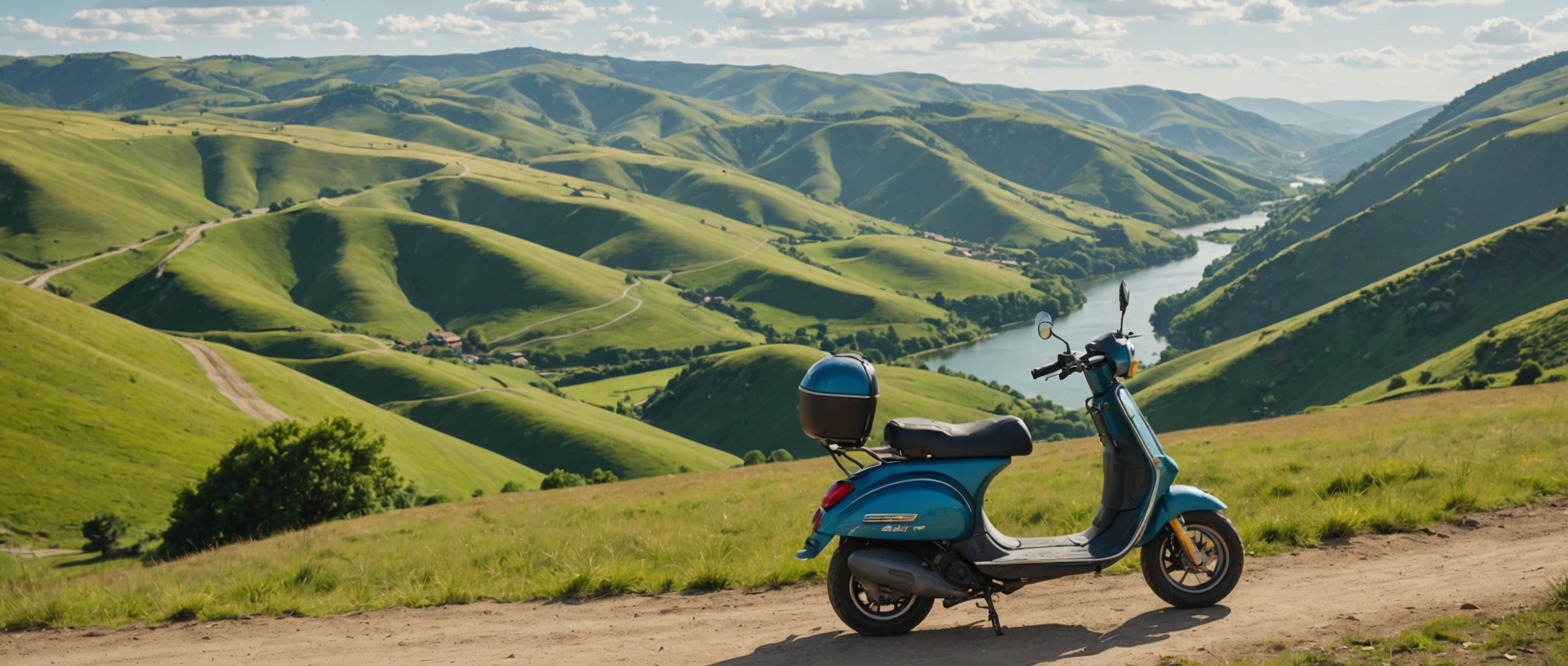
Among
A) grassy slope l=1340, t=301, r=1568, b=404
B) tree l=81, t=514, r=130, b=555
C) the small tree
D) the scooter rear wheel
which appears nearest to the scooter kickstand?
the scooter rear wheel

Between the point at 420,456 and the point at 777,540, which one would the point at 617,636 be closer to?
the point at 777,540

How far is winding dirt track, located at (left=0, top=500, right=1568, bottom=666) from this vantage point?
28.3 ft

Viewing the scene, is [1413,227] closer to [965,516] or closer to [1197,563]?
[1197,563]

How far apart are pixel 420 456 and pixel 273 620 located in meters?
86.1

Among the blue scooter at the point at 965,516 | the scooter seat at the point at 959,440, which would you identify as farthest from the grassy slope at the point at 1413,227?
the scooter seat at the point at 959,440

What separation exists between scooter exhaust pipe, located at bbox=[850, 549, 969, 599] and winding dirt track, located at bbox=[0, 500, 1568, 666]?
19.2 inches

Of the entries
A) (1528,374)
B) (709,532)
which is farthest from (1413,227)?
(709,532)

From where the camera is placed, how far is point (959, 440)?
9422mm

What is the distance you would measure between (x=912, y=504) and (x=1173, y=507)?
8.70ft

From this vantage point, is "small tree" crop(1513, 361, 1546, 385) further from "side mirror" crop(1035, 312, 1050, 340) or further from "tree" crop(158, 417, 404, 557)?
"tree" crop(158, 417, 404, 557)

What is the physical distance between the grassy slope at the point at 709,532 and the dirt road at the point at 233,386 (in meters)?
79.3

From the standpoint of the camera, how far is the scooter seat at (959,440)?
940cm

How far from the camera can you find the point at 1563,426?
1670cm

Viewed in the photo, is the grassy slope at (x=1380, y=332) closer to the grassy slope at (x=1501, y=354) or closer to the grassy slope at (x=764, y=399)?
the grassy slope at (x=1501, y=354)
